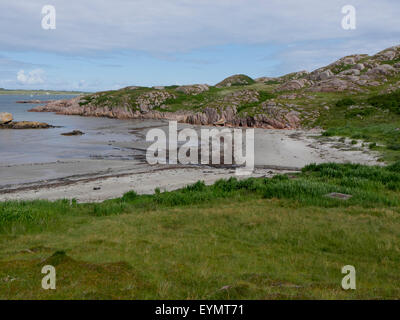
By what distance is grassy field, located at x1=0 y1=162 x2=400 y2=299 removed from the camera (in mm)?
7395

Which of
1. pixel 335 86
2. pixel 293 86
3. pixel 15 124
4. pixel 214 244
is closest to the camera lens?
pixel 214 244

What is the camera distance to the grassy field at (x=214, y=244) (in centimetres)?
739

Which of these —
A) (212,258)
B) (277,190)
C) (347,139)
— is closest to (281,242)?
(212,258)

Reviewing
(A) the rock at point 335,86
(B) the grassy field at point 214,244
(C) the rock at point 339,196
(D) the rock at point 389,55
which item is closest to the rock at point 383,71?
(A) the rock at point 335,86

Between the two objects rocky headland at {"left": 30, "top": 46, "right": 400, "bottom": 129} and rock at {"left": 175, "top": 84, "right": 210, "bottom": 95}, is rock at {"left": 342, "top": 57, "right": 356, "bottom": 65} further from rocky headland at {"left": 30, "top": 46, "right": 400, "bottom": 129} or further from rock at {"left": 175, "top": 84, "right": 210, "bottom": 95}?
rock at {"left": 175, "top": 84, "right": 210, "bottom": 95}

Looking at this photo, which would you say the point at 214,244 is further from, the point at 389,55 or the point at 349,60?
the point at 349,60

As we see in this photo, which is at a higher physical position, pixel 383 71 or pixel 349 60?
pixel 349 60

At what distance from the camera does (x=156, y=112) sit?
12144 cm

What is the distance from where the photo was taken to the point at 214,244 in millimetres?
11289

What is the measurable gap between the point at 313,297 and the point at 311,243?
4813 millimetres

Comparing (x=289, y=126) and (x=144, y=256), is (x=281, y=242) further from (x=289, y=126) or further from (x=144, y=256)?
(x=289, y=126)

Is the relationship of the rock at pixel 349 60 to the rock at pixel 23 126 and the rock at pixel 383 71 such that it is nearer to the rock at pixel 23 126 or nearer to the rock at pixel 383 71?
the rock at pixel 383 71

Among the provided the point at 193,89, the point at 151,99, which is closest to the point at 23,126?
the point at 151,99

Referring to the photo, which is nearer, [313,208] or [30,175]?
[313,208]
